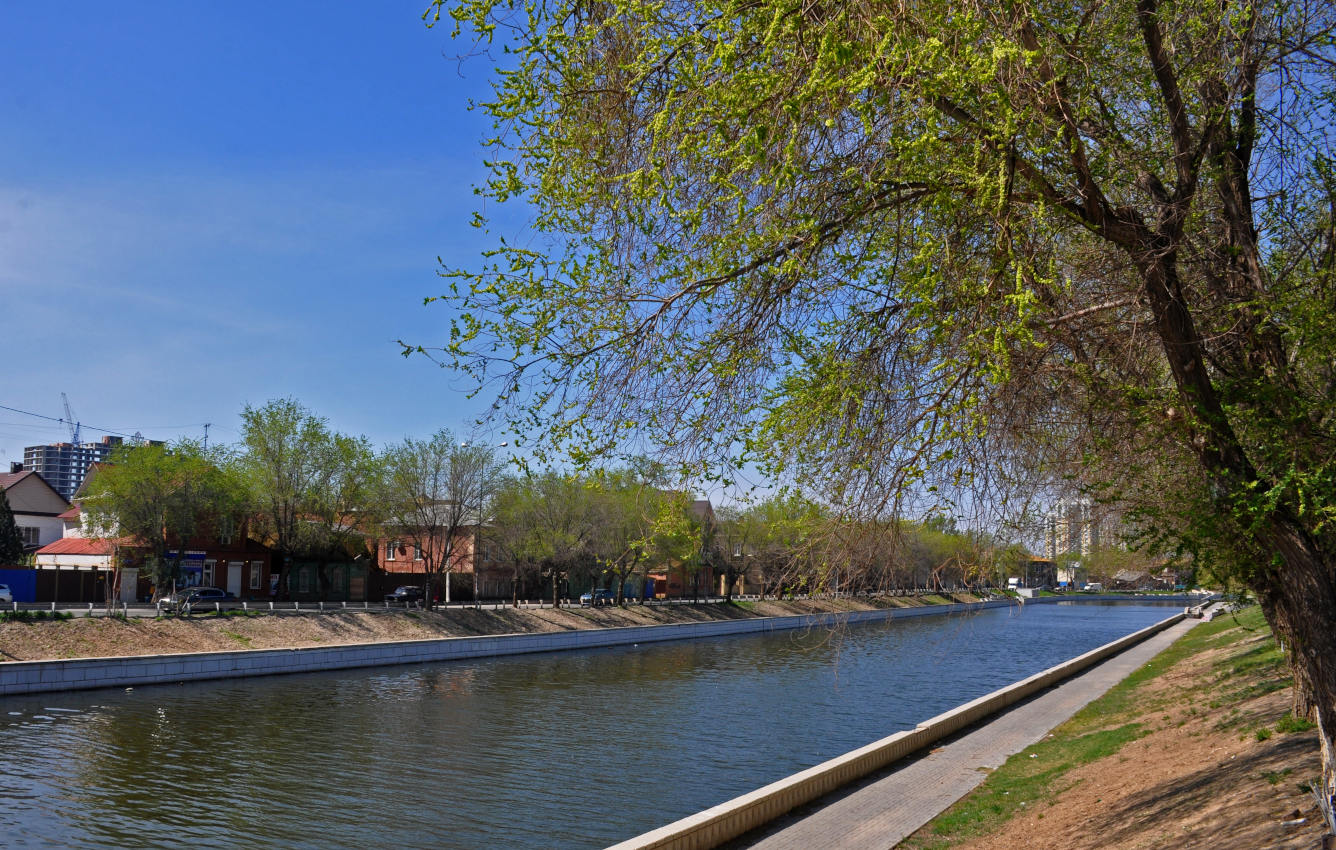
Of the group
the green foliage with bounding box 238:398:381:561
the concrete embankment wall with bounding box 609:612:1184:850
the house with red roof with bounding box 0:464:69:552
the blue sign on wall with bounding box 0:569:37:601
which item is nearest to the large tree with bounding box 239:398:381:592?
the green foliage with bounding box 238:398:381:561

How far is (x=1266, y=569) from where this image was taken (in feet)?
27.6

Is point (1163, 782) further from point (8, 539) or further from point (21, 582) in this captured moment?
point (8, 539)

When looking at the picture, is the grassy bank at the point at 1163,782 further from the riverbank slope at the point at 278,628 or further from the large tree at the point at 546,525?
the large tree at the point at 546,525

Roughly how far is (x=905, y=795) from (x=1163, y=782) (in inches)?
129

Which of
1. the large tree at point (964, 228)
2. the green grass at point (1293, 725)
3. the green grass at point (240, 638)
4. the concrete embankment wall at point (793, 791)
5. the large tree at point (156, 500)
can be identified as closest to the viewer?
the large tree at point (964, 228)

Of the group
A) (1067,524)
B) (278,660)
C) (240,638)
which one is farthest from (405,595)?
(1067,524)

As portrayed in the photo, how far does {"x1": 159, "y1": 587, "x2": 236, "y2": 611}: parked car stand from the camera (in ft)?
123

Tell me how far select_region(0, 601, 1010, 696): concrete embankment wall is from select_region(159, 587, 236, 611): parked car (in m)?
6.88

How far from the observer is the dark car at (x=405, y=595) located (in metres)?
52.5

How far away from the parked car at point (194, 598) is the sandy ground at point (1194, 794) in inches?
1312

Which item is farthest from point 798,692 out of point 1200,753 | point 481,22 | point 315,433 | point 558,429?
point 315,433

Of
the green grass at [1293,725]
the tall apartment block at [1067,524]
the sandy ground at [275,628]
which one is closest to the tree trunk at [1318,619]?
the tall apartment block at [1067,524]

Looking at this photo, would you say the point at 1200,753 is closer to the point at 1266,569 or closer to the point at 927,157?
the point at 1266,569

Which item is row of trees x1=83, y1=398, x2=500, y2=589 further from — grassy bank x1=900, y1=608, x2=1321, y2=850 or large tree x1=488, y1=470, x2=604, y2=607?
grassy bank x1=900, y1=608, x2=1321, y2=850
